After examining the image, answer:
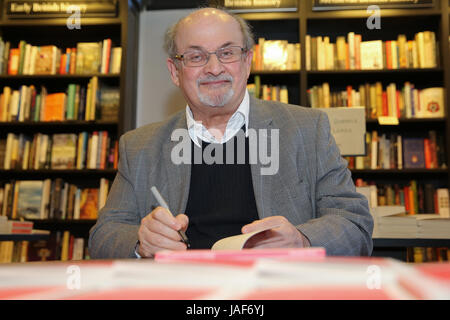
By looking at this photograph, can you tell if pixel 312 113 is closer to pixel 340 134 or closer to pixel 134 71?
pixel 340 134

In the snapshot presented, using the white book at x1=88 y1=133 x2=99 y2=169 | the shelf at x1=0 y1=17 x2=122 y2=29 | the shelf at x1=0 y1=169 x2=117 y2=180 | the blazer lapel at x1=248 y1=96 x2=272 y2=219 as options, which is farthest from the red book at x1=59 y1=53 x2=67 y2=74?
the blazer lapel at x1=248 y1=96 x2=272 y2=219

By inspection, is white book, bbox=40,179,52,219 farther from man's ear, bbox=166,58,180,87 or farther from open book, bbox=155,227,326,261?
open book, bbox=155,227,326,261

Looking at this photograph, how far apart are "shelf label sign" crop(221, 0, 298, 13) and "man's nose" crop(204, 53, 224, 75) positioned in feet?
6.50

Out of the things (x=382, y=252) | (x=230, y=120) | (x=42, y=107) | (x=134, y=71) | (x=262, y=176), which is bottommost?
(x=382, y=252)

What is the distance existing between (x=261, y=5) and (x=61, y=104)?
1.82m

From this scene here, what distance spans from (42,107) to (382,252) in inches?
119

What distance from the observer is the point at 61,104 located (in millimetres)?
3455

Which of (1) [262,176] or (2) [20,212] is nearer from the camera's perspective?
(1) [262,176]

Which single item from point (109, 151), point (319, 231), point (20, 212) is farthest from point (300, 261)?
point (20, 212)

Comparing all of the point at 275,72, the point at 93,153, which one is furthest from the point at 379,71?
the point at 93,153

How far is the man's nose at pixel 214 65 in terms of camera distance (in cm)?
153

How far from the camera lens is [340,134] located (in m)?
2.18
